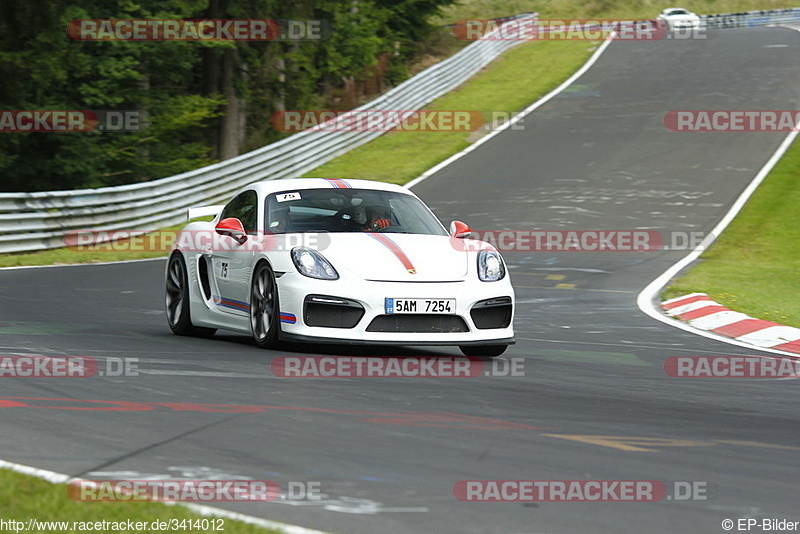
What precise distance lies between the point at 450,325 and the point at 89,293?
622 cm

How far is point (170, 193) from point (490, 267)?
586 inches

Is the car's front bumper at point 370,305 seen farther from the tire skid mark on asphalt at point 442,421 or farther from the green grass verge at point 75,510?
the green grass verge at point 75,510

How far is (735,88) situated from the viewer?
111 feet

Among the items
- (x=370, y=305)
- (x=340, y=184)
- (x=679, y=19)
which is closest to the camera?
(x=370, y=305)

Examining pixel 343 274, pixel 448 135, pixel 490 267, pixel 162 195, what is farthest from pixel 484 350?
pixel 448 135

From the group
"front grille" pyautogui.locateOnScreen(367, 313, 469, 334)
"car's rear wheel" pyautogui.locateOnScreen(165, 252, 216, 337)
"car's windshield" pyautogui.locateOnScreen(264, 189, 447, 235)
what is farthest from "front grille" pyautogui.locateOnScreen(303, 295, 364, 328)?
"car's rear wheel" pyautogui.locateOnScreen(165, 252, 216, 337)

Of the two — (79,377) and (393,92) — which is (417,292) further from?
(393,92)

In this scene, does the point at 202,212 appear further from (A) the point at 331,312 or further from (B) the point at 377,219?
(A) the point at 331,312

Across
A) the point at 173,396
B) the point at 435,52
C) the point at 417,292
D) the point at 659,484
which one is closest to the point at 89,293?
the point at 417,292

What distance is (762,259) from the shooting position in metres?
18.5

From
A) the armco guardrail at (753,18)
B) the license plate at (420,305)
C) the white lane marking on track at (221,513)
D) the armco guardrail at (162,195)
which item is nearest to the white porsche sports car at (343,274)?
the license plate at (420,305)

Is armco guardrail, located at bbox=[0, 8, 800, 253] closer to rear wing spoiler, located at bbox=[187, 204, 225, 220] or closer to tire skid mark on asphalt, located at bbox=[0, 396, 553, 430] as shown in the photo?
rear wing spoiler, located at bbox=[187, 204, 225, 220]

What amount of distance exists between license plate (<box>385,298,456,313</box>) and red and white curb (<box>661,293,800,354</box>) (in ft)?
11.4

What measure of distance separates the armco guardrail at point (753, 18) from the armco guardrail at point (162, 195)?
24.7 m
